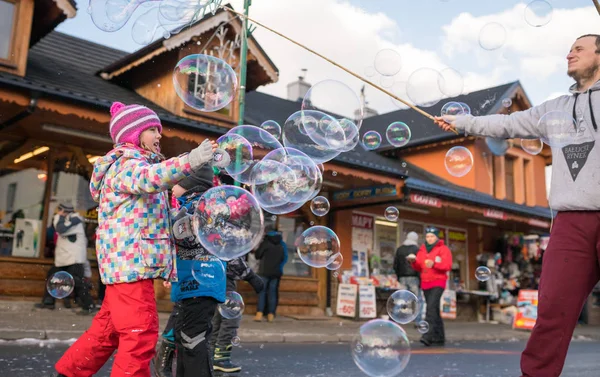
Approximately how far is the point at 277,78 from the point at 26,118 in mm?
5668

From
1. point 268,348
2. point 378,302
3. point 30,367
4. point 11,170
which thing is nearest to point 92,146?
point 11,170

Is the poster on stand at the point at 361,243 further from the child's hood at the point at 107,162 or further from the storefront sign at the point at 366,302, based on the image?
the child's hood at the point at 107,162

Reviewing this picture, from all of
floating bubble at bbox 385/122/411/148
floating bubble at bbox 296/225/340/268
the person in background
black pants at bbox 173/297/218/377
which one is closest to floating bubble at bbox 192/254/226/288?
black pants at bbox 173/297/218/377

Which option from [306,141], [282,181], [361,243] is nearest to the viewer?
[282,181]

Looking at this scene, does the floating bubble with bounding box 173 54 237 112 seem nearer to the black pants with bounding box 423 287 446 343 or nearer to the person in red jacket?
the person in red jacket

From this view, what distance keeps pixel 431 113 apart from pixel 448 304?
643 cm

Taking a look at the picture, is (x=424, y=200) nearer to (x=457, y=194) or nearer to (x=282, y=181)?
(x=457, y=194)

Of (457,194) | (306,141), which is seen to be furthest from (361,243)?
(306,141)

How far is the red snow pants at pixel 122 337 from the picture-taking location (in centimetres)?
292

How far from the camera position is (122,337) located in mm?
2977

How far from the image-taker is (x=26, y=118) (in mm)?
9688

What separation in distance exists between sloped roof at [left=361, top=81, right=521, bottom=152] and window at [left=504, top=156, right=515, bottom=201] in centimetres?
242

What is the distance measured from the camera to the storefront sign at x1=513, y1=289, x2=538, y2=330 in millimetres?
14148

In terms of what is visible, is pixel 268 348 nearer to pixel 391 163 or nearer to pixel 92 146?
pixel 92 146
